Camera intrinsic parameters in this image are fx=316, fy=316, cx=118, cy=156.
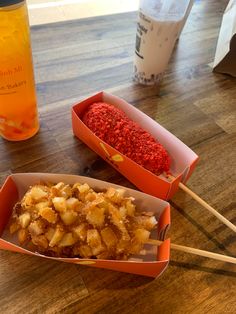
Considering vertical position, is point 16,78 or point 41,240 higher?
point 16,78

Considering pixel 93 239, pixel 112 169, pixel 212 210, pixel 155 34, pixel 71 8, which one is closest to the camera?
pixel 93 239

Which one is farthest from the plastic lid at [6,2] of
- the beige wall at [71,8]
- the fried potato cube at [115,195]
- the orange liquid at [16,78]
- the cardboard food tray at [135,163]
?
the beige wall at [71,8]

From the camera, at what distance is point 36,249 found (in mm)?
507

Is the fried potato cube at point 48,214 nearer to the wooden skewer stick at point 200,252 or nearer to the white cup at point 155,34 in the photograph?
the wooden skewer stick at point 200,252

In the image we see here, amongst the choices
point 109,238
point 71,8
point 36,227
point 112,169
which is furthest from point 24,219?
point 71,8

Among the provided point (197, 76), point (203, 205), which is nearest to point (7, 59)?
point (203, 205)

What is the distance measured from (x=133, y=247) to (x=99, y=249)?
6 centimetres

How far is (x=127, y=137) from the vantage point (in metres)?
0.64

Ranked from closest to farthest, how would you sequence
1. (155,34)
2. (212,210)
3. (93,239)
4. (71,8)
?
(93,239) → (212,210) → (155,34) → (71,8)

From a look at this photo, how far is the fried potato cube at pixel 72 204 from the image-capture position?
0.48 m

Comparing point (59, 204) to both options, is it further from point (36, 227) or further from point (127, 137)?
point (127, 137)

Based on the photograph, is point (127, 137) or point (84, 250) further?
point (127, 137)

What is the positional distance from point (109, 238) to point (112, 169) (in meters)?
0.23

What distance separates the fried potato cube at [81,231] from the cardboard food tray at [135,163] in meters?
0.16
